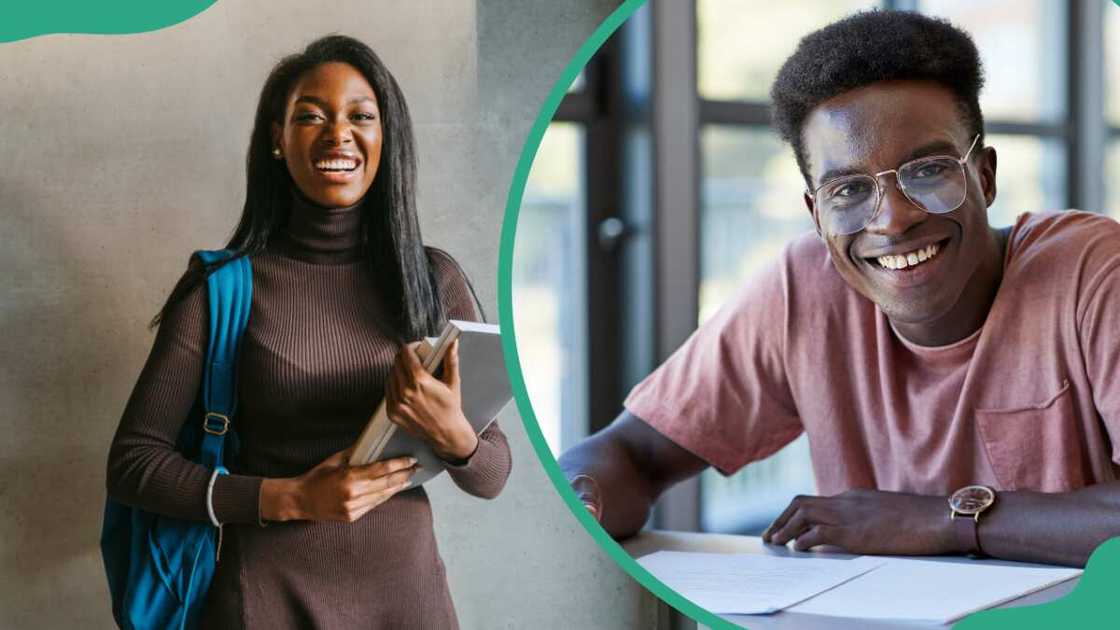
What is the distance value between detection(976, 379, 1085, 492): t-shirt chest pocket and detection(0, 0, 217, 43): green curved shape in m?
0.73

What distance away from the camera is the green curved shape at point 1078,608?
3.08 ft

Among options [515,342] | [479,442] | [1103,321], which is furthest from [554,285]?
[1103,321]

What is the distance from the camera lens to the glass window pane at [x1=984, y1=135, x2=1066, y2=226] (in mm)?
907

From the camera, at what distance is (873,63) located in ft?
2.97

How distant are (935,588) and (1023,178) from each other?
297mm

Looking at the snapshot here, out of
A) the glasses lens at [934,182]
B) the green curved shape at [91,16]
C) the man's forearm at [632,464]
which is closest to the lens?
the glasses lens at [934,182]

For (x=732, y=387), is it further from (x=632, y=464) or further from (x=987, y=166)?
(x=987, y=166)

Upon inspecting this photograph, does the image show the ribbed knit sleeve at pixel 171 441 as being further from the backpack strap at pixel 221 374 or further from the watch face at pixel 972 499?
the watch face at pixel 972 499

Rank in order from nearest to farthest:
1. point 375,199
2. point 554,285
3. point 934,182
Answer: point 934,182, point 554,285, point 375,199

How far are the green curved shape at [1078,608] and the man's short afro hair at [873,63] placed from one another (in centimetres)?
33

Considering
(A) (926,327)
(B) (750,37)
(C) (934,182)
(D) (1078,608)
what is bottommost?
(D) (1078,608)

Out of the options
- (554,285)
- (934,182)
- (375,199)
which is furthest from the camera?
(375,199)

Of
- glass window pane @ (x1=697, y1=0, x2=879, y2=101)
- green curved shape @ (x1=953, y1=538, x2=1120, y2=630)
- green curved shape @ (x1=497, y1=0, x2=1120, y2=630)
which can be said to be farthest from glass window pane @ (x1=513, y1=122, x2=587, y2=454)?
green curved shape @ (x1=953, y1=538, x2=1120, y2=630)

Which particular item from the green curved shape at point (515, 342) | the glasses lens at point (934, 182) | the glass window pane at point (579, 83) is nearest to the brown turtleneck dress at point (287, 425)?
the green curved shape at point (515, 342)
